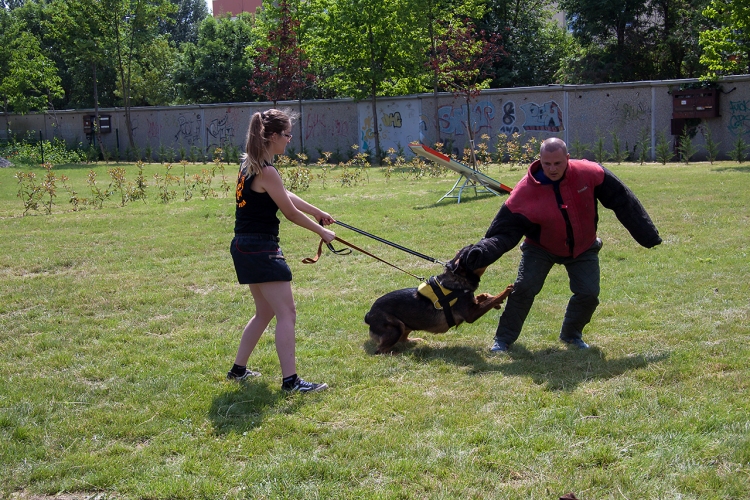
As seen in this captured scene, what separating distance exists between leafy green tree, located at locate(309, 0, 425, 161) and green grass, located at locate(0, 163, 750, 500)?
18.6m

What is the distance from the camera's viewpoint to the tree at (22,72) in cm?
3238

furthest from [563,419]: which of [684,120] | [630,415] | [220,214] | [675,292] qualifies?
[684,120]

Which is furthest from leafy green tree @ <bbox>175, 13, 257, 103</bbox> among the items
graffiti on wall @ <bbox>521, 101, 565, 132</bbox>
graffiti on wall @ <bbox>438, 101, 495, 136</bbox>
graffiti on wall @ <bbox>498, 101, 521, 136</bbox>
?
graffiti on wall @ <bbox>521, 101, 565, 132</bbox>

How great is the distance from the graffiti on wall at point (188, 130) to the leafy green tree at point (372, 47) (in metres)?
8.22

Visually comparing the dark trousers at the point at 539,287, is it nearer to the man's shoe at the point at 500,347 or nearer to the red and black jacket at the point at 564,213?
the man's shoe at the point at 500,347

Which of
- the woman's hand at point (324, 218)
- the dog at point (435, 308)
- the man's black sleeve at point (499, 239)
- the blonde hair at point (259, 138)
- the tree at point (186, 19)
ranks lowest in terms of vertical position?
the dog at point (435, 308)

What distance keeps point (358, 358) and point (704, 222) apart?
6854mm

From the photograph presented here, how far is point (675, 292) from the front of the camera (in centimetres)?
686

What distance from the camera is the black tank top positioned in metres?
4.51

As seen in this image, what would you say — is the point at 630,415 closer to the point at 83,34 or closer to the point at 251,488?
the point at 251,488

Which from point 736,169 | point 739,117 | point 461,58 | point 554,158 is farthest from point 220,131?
point 554,158

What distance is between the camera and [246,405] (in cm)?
445

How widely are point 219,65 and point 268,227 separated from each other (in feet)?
126

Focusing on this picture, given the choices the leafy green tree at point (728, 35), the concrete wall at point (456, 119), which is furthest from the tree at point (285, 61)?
the leafy green tree at point (728, 35)
